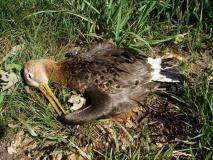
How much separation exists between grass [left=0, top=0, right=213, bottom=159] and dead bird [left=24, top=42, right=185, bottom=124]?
6.1 inches

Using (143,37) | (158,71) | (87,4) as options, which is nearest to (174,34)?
(143,37)

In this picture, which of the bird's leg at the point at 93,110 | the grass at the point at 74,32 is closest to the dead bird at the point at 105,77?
the bird's leg at the point at 93,110

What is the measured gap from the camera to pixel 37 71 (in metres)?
4.97

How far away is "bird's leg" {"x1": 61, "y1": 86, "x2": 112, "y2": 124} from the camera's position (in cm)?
458

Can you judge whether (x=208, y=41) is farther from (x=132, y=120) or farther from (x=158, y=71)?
(x=132, y=120)

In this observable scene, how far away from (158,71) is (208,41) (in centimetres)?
90

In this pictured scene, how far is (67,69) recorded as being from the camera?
4938 mm

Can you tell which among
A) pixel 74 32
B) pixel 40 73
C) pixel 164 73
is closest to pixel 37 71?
pixel 40 73

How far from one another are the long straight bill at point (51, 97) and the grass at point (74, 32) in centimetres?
7

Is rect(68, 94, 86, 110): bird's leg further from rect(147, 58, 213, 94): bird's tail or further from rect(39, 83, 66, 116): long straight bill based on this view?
rect(147, 58, 213, 94): bird's tail

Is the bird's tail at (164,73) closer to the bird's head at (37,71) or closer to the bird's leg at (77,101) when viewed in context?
the bird's leg at (77,101)

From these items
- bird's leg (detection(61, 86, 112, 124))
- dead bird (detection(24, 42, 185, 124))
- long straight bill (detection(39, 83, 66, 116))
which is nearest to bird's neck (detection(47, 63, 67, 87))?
dead bird (detection(24, 42, 185, 124))

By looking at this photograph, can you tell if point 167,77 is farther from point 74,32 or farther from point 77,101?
point 74,32

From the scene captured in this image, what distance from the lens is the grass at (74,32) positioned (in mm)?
4719
